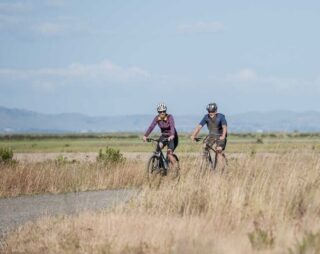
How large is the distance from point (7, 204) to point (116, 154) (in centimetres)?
1398

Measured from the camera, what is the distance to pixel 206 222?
1184 cm

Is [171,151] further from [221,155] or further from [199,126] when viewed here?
[221,155]

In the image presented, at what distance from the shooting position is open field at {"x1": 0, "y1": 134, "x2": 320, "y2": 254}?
10.3 metres

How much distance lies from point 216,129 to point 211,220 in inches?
Answer: 338

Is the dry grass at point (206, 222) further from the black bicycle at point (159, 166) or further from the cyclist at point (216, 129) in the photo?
the black bicycle at point (159, 166)

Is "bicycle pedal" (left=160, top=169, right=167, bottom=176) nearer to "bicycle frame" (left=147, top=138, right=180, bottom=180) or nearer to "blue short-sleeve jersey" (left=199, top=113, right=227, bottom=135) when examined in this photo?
"bicycle frame" (left=147, top=138, right=180, bottom=180)

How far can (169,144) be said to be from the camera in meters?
20.8

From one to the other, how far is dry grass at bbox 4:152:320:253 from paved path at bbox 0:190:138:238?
1.31 metres

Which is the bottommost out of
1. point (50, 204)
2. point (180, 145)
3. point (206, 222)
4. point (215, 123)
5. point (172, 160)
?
point (50, 204)

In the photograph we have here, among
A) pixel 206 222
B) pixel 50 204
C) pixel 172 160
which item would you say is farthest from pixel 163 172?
pixel 206 222

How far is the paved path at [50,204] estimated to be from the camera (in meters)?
→ 15.8

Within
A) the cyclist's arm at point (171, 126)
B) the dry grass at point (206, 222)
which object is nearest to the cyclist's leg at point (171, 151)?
the cyclist's arm at point (171, 126)

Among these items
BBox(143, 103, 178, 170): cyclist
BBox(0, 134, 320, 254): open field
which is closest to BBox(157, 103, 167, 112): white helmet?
BBox(143, 103, 178, 170): cyclist

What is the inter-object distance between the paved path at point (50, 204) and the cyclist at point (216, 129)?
2425mm
